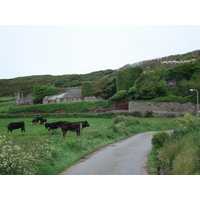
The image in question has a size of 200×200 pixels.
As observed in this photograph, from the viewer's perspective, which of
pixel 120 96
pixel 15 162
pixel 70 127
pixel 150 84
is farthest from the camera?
pixel 120 96

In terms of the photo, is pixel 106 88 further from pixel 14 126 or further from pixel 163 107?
pixel 14 126

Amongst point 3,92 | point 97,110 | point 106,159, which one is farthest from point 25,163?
point 97,110

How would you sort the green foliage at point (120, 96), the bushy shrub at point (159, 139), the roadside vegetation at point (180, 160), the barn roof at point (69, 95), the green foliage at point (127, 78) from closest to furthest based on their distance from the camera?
the roadside vegetation at point (180, 160) → the bushy shrub at point (159, 139) → the green foliage at point (120, 96) → the green foliage at point (127, 78) → the barn roof at point (69, 95)

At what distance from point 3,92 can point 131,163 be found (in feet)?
89.5

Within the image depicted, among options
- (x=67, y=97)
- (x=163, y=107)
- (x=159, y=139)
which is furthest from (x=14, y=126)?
(x=67, y=97)

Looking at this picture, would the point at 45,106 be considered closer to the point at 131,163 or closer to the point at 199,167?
the point at 131,163

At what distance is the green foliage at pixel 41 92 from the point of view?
57.3 metres

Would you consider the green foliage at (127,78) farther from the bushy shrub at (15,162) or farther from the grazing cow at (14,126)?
the bushy shrub at (15,162)

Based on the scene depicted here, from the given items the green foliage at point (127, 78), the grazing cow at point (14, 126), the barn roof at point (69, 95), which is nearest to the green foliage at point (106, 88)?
the green foliage at point (127, 78)

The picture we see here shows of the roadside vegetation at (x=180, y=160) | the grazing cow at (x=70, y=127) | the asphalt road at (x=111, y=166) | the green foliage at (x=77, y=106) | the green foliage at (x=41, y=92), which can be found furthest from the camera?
the green foliage at (x=41, y=92)

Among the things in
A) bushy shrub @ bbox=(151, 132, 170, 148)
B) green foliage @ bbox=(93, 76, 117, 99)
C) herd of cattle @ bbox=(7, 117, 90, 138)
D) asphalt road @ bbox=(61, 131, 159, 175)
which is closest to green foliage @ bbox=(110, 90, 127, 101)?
green foliage @ bbox=(93, 76, 117, 99)

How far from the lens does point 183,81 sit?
55.0m

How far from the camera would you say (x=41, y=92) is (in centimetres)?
6062

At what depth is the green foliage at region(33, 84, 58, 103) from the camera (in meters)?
57.3
